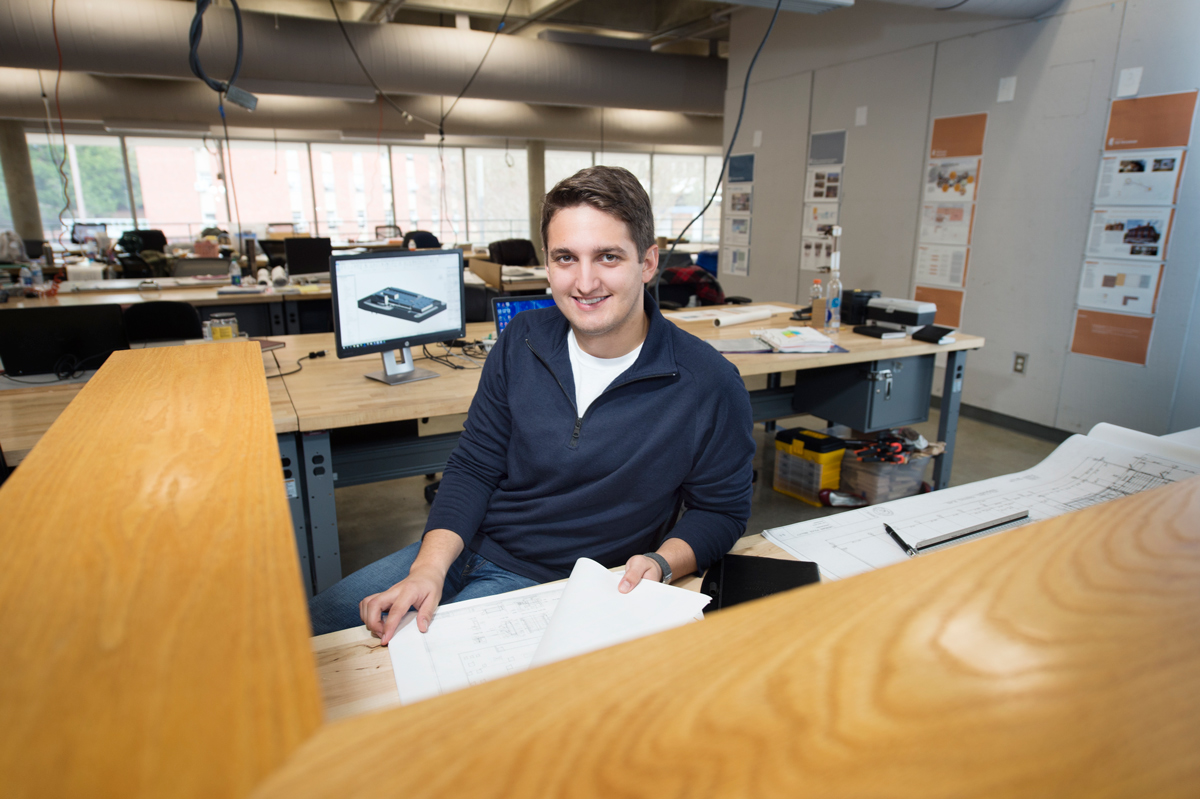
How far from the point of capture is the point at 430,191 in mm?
12844

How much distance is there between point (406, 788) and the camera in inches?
10.0

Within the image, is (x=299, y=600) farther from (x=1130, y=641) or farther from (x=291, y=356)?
(x=291, y=356)

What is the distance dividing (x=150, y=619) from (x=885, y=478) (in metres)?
3.25

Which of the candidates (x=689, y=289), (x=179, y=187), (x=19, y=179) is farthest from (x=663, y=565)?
(x=179, y=187)

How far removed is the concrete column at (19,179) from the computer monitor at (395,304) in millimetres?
10390

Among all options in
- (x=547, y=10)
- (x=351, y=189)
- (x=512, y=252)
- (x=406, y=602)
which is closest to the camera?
(x=406, y=602)

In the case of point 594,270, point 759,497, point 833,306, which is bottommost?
point 759,497

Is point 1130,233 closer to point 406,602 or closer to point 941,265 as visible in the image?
point 941,265

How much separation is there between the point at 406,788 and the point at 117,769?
0.12 meters

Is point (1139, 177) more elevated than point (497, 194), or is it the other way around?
point (497, 194)

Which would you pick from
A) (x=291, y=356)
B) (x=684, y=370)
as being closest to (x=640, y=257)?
(x=684, y=370)

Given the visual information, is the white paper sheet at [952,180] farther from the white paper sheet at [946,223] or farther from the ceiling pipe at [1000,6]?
the ceiling pipe at [1000,6]

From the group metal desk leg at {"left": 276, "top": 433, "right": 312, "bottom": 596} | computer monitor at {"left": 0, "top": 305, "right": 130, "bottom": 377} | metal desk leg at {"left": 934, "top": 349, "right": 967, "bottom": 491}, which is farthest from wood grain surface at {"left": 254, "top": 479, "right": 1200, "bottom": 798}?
metal desk leg at {"left": 934, "top": 349, "right": 967, "bottom": 491}

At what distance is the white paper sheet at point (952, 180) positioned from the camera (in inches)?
170
